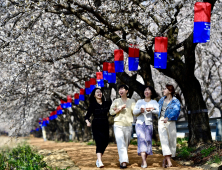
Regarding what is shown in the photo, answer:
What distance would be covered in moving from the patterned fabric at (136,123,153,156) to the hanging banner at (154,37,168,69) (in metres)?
2.07

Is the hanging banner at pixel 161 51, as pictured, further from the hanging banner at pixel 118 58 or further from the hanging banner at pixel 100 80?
the hanging banner at pixel 100 80

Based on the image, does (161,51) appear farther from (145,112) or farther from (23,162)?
(23,162)

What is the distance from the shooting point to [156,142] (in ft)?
→ 45.1

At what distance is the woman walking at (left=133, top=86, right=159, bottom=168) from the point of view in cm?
721

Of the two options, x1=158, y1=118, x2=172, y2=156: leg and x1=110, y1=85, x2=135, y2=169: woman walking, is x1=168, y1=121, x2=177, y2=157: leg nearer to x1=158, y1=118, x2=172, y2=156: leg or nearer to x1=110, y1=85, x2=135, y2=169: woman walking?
x1=158, y1=118, x2=172, y2=156: leg

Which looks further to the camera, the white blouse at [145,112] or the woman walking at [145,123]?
the white blouse at [145,112]

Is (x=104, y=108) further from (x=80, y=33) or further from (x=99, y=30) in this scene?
(x=80, y=33)

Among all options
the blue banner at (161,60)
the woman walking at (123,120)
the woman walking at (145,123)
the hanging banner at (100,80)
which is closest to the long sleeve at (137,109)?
the woman walking at (145,123)

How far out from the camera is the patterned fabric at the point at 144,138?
23.7 feet

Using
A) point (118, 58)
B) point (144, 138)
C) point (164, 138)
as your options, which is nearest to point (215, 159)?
point (164, 138)

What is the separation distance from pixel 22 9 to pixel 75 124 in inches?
904

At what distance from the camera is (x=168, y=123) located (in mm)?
7340

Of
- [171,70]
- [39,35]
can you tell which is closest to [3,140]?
[39,35]

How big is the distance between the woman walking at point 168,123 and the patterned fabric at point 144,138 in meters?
0.26
